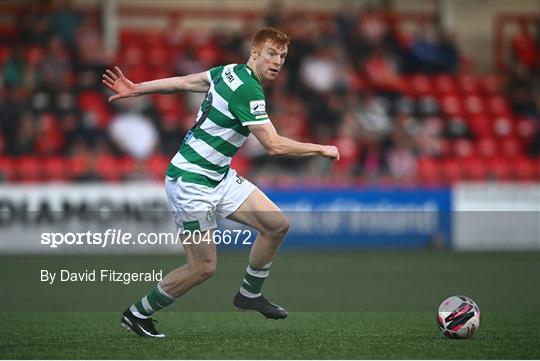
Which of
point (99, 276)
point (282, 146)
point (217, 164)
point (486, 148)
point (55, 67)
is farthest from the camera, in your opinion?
point (486, 148)

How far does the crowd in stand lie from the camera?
667 inches

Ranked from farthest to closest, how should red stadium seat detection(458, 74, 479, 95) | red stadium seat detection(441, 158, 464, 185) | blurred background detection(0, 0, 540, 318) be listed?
red stadium seat detection(458, 74, 479, 95)
red stadium seat detection(441, 158, 464, 185)
blurred background detection(0, 0, 540, 318)

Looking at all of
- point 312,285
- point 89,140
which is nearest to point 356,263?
point 312,285

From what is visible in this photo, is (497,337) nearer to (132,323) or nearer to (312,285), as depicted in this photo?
(132,323)

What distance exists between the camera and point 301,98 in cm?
1861

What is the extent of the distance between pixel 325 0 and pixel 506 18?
407 cm

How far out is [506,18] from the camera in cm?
2325

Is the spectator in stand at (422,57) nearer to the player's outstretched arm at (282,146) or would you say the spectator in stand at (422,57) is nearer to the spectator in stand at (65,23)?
the spectator in stand at (65,23)

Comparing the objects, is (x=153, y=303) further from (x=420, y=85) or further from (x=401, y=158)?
(x=420, y=85)

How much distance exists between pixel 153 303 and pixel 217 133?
4.14ft

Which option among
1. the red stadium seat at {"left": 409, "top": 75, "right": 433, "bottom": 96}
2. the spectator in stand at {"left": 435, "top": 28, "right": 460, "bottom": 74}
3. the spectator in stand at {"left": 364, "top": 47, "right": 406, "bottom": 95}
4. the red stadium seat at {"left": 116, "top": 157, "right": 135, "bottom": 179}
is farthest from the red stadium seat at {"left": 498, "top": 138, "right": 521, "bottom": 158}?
the red stadium seat at {"left": 116, "top": 157, "right": 135, "bottom": 179}

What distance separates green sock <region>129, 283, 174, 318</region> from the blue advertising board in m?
9.17

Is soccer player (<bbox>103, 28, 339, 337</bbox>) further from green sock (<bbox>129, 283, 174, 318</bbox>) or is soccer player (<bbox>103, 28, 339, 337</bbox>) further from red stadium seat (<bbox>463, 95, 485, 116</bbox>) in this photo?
red stadium seat (<bbox>463, 95, 485, 116</bbox>)


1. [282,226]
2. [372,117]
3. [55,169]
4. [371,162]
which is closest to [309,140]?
[371,162]
